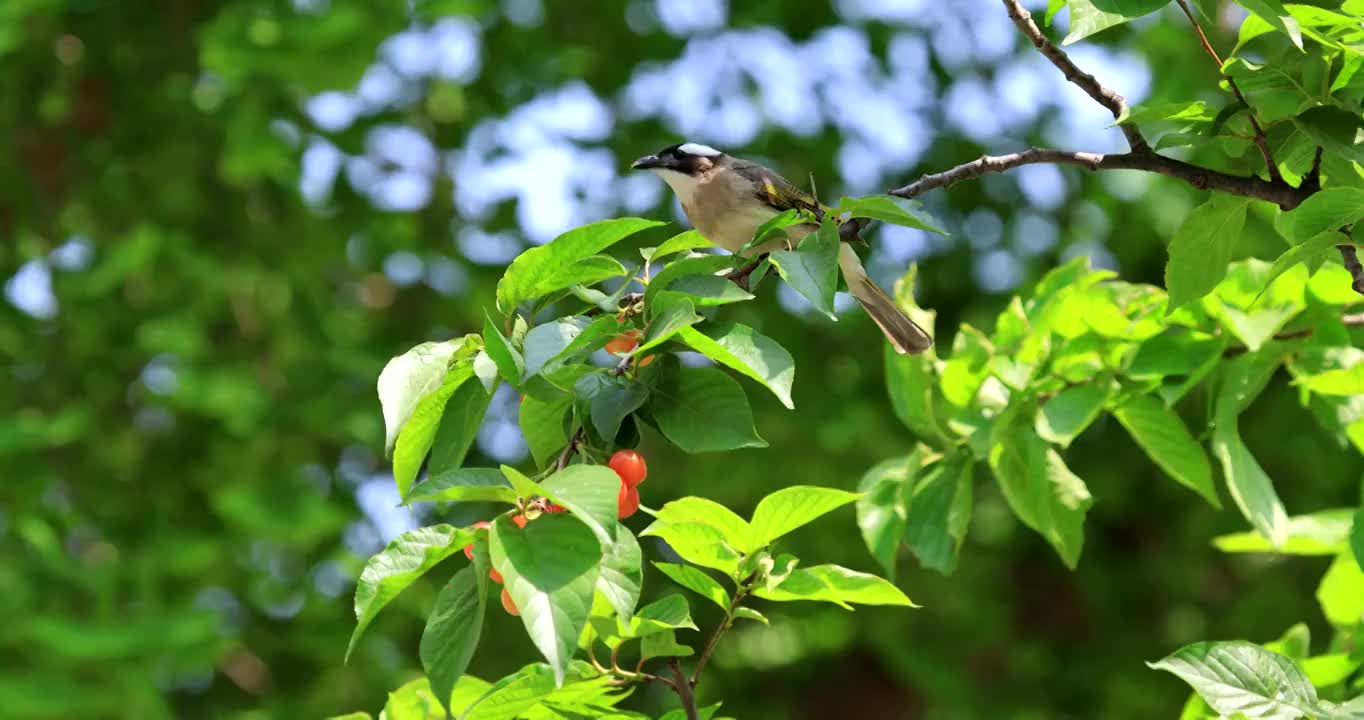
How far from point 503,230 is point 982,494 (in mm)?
3008

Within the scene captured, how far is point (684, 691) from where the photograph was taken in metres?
1.61

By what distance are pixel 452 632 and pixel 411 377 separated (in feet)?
1.00

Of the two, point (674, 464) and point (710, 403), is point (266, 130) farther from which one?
point (710, 403)

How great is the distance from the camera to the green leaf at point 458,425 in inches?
60.7

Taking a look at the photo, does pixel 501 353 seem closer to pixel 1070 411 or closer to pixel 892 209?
pixel 892 209

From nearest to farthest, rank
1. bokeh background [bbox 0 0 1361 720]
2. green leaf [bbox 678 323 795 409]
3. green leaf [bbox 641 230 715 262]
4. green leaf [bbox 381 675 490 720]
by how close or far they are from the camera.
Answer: green leaf [bbox 678 323 795 409], green leaf [bbox 641 230 715 262], green leaf [bbox 381 675 490 720], bokeh background [bbox 0 0 1361 720]

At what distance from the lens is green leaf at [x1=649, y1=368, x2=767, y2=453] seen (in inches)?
59.7

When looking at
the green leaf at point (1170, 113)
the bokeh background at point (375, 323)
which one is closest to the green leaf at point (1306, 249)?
the green leaf at point (1170, 113)

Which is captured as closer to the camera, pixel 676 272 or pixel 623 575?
pixel 623 575

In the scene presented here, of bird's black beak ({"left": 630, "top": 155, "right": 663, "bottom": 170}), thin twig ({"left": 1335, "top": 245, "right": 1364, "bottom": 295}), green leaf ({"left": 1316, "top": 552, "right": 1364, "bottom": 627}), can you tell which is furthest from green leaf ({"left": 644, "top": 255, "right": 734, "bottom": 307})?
bird's black beak ({"left": 630, "top": 155, "right": 663, "bottom": 170})

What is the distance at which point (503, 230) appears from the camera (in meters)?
7.47

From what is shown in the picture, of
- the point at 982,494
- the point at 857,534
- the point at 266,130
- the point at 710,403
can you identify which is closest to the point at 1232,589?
the point at 982,494

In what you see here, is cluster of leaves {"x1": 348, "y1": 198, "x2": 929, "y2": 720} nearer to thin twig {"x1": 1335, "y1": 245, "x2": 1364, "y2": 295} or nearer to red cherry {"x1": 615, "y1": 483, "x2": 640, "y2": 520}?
red cherry {"x1": 615, "y1": 483, "x2": 640, "y2": 520}

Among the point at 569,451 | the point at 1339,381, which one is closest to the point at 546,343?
the point at 569,451
